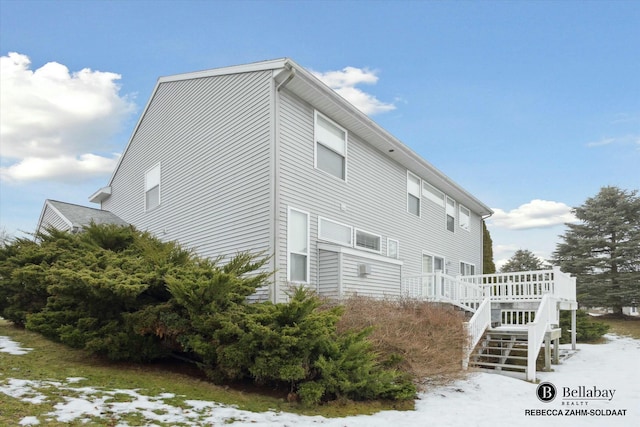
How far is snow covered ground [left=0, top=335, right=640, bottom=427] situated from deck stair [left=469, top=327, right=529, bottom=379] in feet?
2.31

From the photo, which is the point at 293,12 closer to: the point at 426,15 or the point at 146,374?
the point at 426,15

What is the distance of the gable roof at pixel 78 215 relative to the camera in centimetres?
1521

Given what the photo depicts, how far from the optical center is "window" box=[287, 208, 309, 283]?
10680mm

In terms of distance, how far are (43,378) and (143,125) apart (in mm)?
11093

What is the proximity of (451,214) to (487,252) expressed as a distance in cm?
552

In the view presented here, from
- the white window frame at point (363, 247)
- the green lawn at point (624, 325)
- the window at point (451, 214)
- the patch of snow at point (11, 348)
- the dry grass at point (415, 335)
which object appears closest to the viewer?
the dry grass at point (415, 335)

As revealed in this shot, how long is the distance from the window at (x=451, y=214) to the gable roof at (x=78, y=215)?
1247 centimetres

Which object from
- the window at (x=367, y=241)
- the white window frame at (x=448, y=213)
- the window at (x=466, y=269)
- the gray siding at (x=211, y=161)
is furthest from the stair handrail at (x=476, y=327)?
the window at (x=466, y=269)

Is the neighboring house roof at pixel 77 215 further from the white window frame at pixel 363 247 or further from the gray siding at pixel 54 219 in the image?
the white window frame at pixel 363 247

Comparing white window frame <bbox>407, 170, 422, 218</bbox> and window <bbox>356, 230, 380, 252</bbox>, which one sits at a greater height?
white window frame <bbox>407, 170, 422, 218</bbox>

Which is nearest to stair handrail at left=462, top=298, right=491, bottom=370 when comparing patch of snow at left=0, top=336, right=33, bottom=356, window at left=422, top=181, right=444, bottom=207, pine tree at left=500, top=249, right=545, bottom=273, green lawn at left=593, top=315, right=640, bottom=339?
window at left=422, top=181, right=444, bottom=207

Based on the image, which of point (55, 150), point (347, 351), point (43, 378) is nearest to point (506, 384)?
point (347, 351)

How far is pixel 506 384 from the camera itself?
9.37 m

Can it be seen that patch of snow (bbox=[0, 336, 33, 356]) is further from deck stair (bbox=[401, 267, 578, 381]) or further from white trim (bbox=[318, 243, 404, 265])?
deck stair (bbox=[401, 267, 578, 381])
